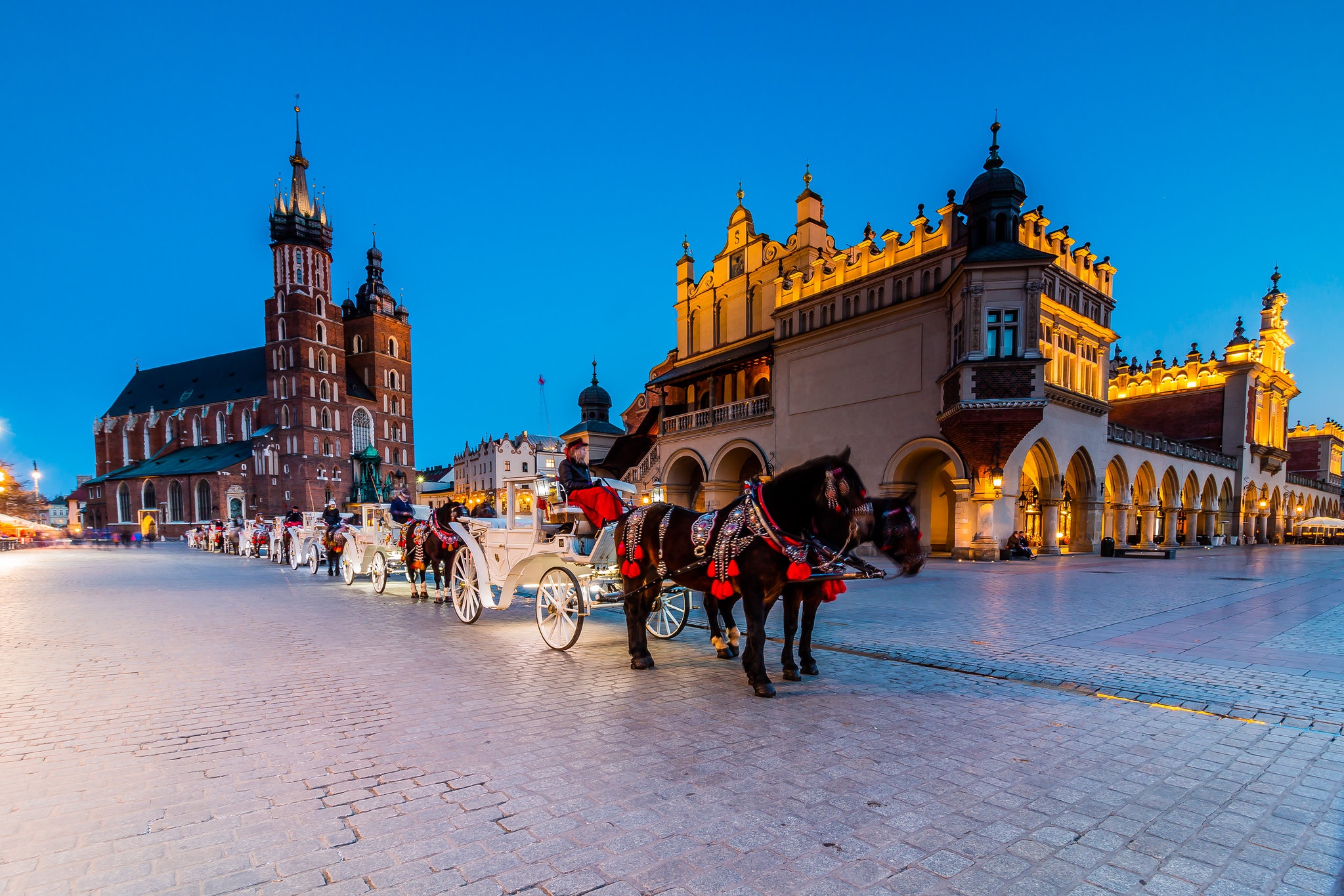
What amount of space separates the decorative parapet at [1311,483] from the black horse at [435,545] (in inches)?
2149

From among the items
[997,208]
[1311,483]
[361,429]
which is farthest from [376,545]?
[1311,483]

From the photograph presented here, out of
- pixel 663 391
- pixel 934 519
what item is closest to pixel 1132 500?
pixel 934 519

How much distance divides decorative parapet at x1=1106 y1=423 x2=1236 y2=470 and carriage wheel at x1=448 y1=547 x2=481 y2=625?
2455cm

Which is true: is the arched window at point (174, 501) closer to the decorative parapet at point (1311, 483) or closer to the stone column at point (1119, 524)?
the stone column at point (1119, 524)

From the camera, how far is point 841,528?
16.5 feet

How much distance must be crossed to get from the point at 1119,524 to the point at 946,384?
13870 mm

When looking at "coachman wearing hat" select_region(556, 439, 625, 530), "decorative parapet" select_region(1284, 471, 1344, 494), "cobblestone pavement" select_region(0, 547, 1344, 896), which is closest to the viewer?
"cobblestone pavement" select_region(0, 547, 1344, 896)

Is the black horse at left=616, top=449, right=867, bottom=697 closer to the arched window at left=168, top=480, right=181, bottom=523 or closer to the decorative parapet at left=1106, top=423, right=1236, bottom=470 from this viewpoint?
the decorative parapet at left=1106, top=423, right=1236, bottom=470

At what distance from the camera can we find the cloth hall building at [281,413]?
5675 centimetres

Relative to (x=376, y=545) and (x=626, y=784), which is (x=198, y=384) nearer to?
(x=376, y=545)

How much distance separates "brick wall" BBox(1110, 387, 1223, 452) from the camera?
3450 centimetres

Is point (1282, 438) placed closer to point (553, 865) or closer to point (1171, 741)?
point (1171, 741)

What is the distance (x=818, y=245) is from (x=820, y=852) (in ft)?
80.3

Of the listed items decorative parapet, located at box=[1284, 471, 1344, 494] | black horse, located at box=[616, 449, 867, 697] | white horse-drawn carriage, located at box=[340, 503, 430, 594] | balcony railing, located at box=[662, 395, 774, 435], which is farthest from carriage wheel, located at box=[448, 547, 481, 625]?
decorative parapet, located at box=[1284, 471, 1344, 494]
